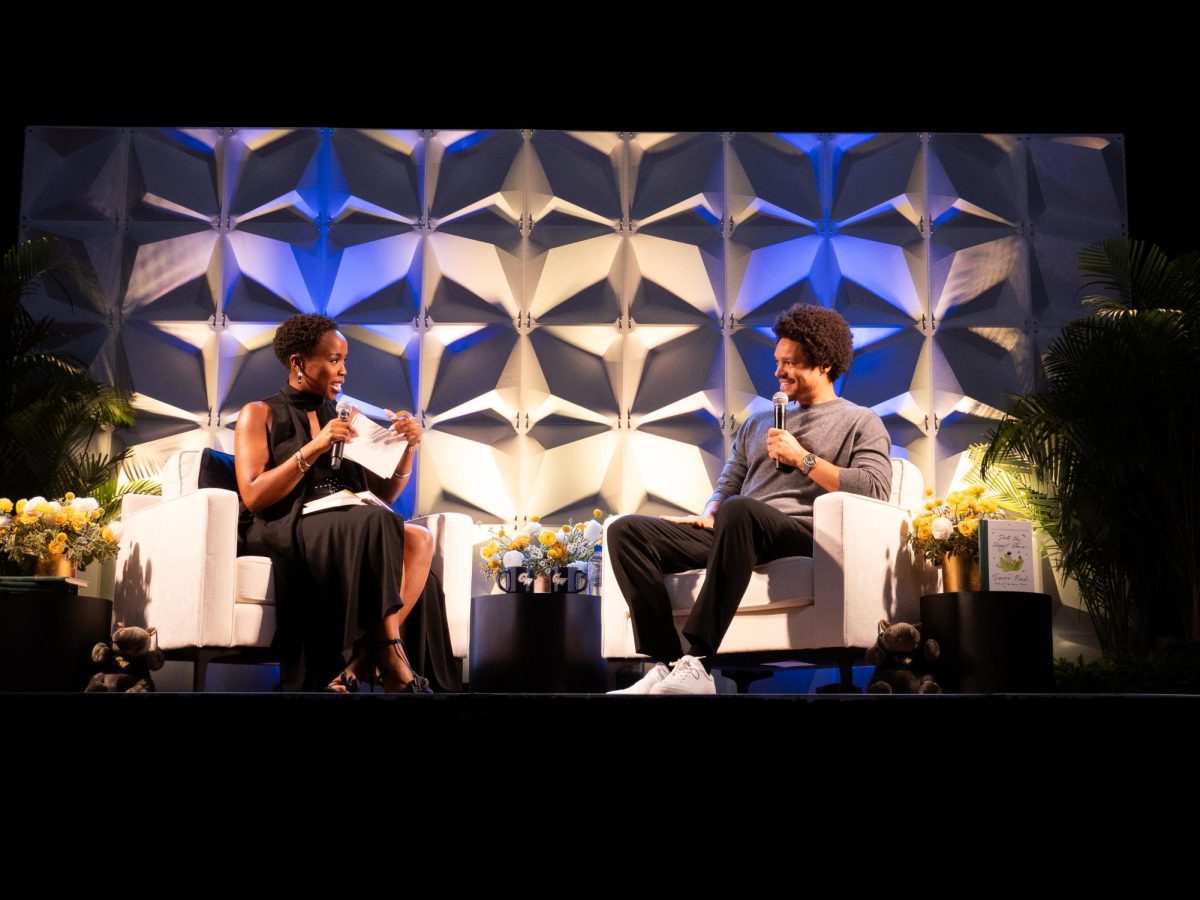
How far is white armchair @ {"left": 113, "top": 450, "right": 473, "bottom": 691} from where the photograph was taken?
4070 mm

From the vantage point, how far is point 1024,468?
538cm

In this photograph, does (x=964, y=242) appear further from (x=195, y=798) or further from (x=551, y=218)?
(x=195, y=798)

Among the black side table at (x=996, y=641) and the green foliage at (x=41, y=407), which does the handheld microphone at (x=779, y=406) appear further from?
the green foliage at (x=41, y=407)

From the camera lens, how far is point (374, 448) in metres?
4.35

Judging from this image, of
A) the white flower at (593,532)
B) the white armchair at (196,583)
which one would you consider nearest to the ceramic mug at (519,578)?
the white flower at (593,532)

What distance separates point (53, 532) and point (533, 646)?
1.77 m

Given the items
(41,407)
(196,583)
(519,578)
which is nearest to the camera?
(196,583)

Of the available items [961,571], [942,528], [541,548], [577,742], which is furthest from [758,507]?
[577,742]

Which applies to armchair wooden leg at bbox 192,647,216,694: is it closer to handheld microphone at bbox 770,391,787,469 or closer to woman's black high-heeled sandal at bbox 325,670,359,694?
woman's black high-heeled sandal at bbox 325,670,359,694

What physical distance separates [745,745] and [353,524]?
288cm

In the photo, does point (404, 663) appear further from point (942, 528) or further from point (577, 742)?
point (577, 742)

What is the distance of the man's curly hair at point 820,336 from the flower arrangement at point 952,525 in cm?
76

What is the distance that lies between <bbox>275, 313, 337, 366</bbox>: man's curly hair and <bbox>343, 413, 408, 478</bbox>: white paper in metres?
0.49

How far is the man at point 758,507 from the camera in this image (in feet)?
12.3
